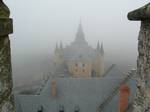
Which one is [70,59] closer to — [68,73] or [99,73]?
[68,73]

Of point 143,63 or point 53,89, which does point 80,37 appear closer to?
point 53,89

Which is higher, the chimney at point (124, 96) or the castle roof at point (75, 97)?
the chimney at point (124, 96)

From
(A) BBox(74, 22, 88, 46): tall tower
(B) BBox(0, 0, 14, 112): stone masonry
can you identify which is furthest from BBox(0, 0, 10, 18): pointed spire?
(A) BBox(74, 22, 88, 46): tall tower

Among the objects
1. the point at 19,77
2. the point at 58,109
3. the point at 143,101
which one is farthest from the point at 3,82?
the point at 19,77

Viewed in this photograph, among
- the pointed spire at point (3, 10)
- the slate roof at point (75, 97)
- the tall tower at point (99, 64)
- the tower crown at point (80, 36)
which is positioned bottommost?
the tall tower at point (99, 64)

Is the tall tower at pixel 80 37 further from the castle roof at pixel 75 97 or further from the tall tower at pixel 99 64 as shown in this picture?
the castle roof at pixel 75 97

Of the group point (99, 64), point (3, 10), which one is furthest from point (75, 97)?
point (99, 64)

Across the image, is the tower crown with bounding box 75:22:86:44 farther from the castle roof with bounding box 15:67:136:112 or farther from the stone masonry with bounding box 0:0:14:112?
the stone masonry with bounding box 0:0:14:112

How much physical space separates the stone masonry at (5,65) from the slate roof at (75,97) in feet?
50.7

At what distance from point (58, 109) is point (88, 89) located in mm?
2528

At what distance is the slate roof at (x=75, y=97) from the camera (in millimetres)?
18312

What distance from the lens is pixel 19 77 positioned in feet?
193

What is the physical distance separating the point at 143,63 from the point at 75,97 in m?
16.1

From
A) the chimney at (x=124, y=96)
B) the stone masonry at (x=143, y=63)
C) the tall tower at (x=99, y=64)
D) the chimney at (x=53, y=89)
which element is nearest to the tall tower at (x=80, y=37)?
the tall tower at (x=99, y=64)
